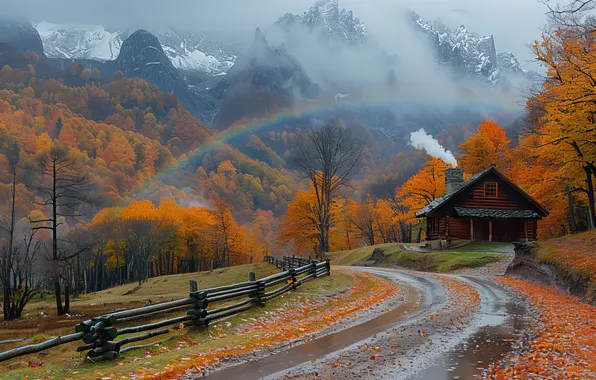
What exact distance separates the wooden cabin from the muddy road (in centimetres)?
2504

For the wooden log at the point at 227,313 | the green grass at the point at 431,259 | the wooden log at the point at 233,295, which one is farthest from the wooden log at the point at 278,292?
the green grass at the point at 431,259

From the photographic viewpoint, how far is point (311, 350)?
35.3 feet

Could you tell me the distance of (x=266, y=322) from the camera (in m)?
15.1

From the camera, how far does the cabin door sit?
42.6 metres

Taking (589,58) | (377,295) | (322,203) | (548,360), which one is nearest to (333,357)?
(548,360)

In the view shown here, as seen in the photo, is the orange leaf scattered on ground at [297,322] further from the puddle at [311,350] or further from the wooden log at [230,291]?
the wooden log at [230,291]

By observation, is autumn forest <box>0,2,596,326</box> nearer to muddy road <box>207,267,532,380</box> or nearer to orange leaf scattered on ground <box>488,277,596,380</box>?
orange leaf scattered on ground <box>488,277,596,380</box>

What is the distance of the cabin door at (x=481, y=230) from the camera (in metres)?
42.6

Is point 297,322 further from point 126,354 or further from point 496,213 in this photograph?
point 496,213

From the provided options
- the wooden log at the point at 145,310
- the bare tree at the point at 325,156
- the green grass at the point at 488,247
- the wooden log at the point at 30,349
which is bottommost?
the green grass at the point at 488,247

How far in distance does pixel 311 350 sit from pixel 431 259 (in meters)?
27.0

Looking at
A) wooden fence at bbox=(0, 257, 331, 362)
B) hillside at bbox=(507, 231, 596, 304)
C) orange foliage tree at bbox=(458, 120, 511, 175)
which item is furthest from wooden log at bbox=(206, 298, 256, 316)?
orange foliage tree at bbox=(458, 120, 511, 175)

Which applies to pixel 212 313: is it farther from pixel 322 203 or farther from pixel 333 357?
pixel 322 203

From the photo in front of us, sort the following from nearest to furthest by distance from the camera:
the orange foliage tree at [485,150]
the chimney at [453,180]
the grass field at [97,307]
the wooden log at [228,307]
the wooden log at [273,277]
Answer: the wooden log at [228,307]
the wooden log at [273,277]
the grass field at [97,307]
the chimney at [453,180]
the orange foliage tree at [485,150]
